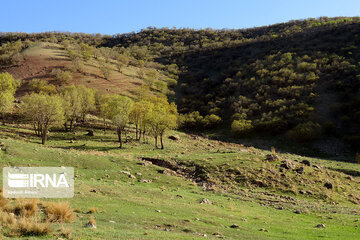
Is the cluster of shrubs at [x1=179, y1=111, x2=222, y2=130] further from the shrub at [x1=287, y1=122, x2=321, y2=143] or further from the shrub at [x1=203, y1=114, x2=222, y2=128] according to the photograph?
the shrub at [x1=287, y1=122, x2=321, y2=143]

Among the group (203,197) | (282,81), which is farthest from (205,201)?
(282,81)

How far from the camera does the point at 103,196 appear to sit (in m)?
18.4

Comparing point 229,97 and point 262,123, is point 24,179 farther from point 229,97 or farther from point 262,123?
point 229,97

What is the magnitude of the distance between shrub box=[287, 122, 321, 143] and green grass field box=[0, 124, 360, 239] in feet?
76.6

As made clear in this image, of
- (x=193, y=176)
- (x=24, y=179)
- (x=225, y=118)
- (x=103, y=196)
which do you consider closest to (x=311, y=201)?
(x=193, y=176)

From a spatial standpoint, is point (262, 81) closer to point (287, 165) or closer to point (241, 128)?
point (241, 128)

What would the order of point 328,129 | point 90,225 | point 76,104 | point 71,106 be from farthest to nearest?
point 328,129 → point 71,106 → point 76,104 → point 90,225

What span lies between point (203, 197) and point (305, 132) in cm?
5212

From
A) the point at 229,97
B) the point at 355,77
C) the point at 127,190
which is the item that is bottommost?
the point at 127,190

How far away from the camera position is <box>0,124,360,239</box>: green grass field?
13.8 metres

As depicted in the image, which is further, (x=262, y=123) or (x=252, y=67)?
(x=252, y=67)

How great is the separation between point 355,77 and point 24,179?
333ft

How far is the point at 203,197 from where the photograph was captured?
24172 millimetres

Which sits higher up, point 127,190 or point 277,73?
point 277,73
